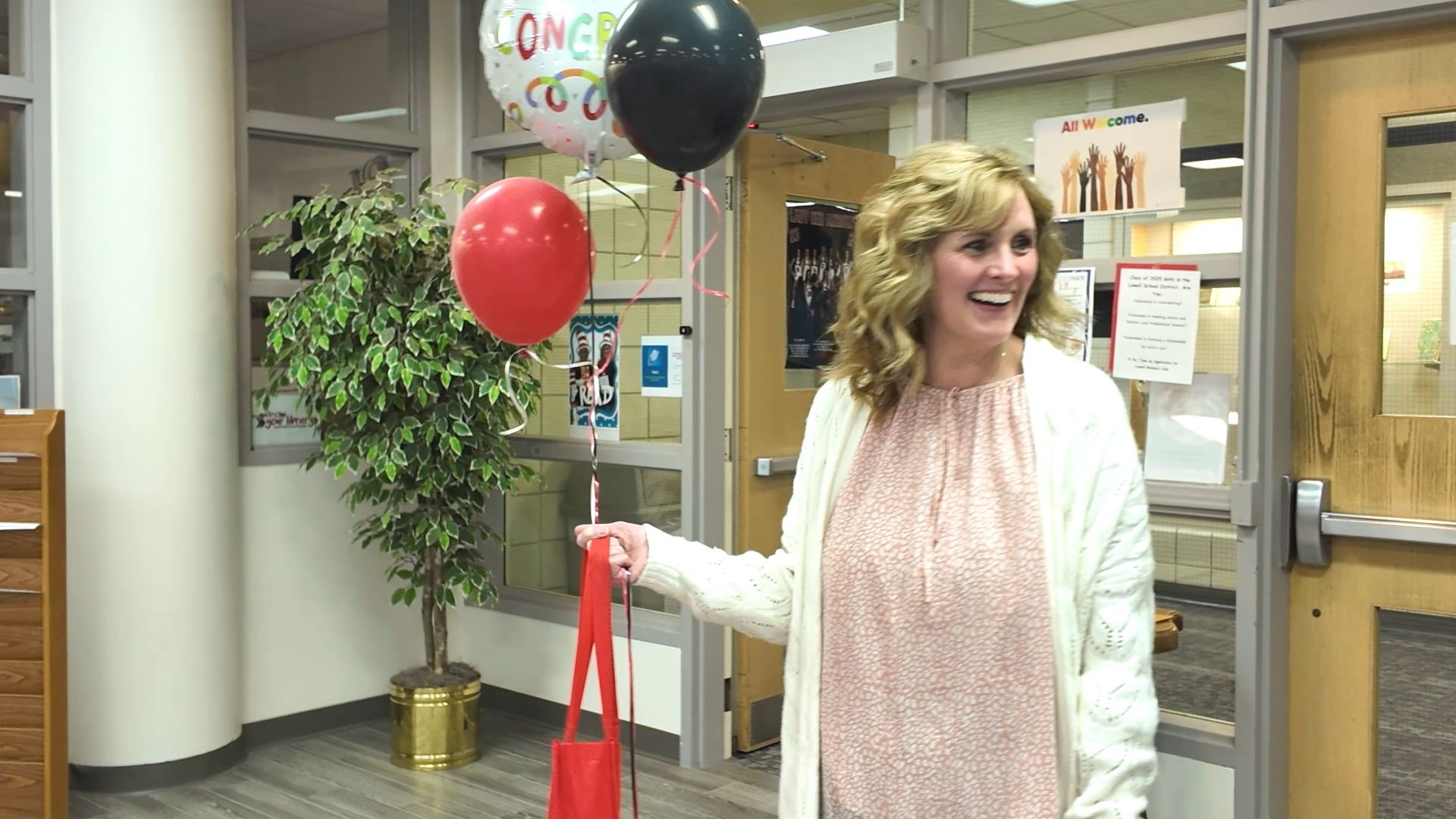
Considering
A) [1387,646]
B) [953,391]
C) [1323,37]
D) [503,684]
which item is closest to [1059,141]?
[1323,37]

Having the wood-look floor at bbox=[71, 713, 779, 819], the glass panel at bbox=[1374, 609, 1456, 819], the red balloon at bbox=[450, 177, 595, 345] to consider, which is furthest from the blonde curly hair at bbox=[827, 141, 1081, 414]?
the wood-look floor at bbox=[71, 713, 779, 819]

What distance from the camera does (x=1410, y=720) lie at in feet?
9.00

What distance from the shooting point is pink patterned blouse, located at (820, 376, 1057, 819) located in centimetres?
160

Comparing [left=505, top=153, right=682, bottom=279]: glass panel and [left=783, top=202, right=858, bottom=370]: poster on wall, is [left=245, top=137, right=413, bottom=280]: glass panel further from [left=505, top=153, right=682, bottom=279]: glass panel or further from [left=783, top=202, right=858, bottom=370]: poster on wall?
[left=783, top=202, right=858, bottom=370]: poster on wall

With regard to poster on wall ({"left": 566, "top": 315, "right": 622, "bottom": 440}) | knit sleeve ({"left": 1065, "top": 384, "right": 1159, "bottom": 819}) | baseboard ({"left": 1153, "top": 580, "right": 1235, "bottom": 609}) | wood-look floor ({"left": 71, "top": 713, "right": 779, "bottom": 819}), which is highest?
poster on wall ({"left": 566, "top": 315, "right": 622, "bottom": 440})

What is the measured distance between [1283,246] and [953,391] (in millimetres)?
1323

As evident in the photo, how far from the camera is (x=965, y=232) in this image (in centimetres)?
164

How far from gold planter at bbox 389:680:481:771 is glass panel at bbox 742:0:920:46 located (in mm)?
2234

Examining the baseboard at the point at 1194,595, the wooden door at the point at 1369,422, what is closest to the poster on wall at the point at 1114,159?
the wooden door at the point at 1369,422

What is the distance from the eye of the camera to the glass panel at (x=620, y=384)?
412 centimetres

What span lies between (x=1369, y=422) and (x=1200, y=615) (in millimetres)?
697

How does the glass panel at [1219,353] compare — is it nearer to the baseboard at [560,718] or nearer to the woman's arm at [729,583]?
the woman's arm at [729,583]

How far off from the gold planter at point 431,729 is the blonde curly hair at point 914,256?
2709 millimetres

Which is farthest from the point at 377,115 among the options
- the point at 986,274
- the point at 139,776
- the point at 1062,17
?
the point at 986,274
